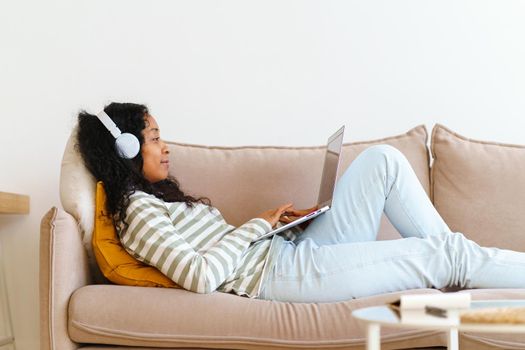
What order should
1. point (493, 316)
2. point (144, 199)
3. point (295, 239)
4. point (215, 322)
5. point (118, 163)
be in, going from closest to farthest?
point (493, 316)
point (215, 322)
point (144, 199)
point (118, 163)
point (295, 239)

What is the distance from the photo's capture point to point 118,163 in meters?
2.17

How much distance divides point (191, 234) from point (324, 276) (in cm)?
40

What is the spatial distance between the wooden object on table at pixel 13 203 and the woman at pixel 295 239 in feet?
1.70

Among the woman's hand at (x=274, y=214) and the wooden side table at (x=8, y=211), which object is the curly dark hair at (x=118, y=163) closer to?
the woman's hand at (x=274, y=214)

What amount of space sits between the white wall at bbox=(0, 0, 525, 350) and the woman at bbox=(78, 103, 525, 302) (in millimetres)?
567

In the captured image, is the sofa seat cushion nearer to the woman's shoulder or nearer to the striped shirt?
the striped shirt

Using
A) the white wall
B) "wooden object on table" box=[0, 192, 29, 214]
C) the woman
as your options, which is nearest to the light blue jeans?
the woman

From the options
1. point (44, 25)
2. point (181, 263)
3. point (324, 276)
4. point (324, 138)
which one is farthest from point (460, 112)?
point (44, 25)

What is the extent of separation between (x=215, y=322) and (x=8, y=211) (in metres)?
1.09

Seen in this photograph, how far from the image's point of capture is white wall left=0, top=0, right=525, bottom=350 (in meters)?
2.83

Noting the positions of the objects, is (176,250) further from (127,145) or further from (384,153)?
(384,153)

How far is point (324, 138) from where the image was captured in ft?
9.26

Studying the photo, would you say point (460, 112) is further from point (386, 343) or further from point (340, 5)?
point (386, 343)

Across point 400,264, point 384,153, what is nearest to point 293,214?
point 384,153
